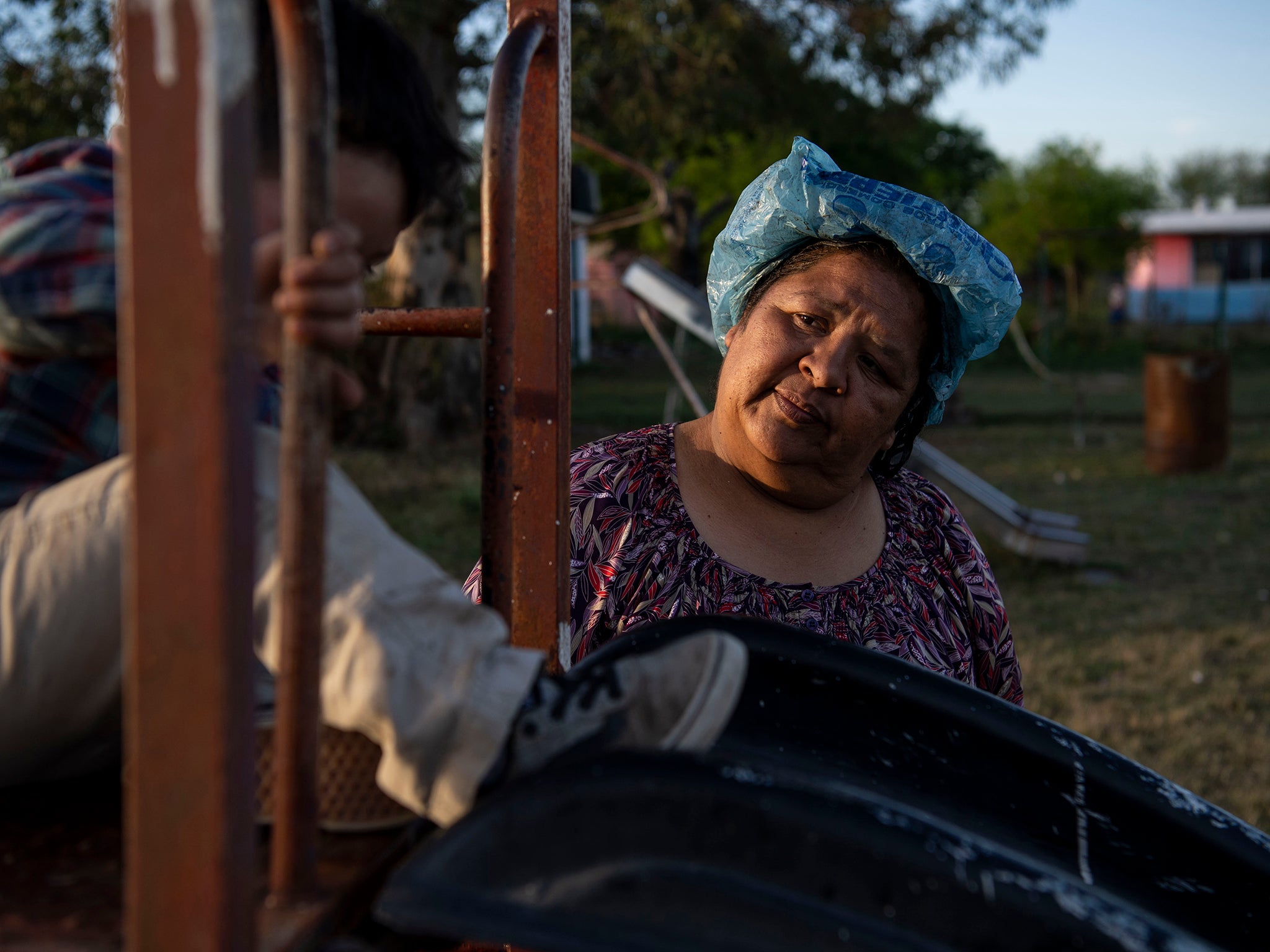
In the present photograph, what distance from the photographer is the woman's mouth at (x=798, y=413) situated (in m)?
2.00

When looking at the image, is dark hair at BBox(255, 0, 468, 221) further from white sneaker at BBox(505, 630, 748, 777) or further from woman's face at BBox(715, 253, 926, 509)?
woman's face at BBox(715, 253, 926, 509)

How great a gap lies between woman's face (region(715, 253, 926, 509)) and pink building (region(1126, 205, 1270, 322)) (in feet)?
109

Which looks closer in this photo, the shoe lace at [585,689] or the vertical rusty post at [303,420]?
the vertical rusty post at [303,420]

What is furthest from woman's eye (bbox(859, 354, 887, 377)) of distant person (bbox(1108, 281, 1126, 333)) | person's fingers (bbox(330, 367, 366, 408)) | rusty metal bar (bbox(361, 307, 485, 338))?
distant person (bbox(1108, 281, 1126, 333))

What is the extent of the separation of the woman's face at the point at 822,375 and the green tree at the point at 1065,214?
1018 inches

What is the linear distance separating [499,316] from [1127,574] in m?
6.35

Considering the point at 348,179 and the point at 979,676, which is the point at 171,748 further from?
the point at 979,676

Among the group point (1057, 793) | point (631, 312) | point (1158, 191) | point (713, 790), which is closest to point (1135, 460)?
point (1057, 793)

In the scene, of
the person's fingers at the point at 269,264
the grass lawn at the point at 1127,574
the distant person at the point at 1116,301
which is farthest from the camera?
the distant person at the point at 1116,301

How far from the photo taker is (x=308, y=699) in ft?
2.57

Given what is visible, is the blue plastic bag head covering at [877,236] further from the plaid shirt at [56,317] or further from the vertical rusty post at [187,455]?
the vertical rusty post at [187,455]

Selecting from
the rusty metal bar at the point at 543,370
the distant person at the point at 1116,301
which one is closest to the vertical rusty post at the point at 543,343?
the rusty metal bar at the point at 543,370

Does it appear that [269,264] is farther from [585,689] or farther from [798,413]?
Answer: [798,413]

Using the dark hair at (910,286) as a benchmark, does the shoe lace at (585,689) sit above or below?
below
